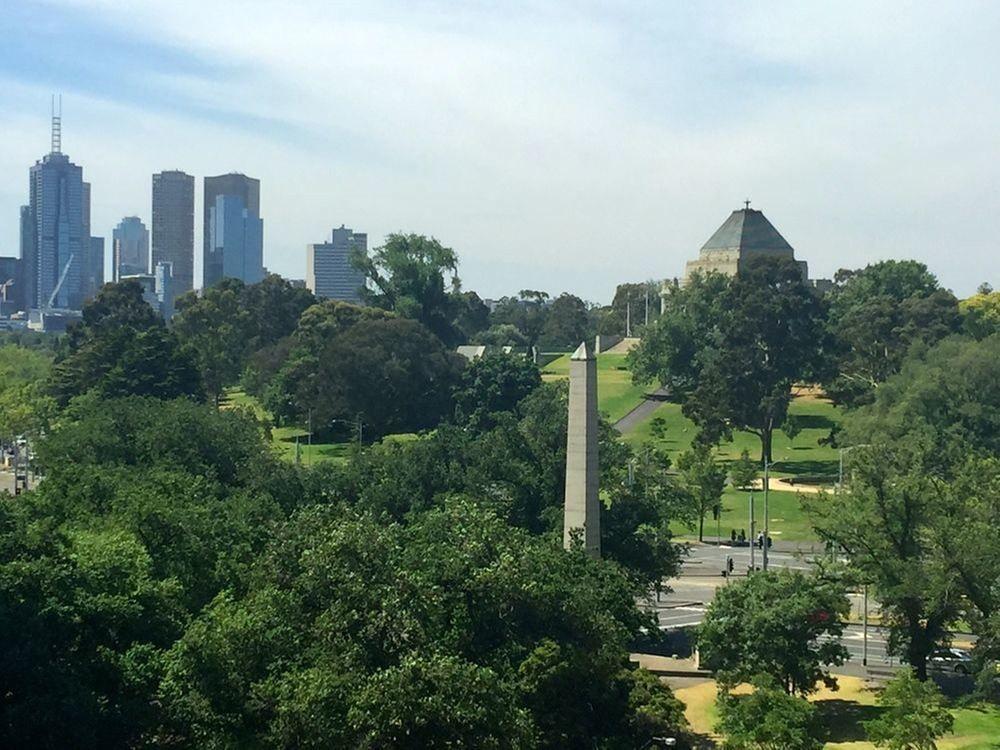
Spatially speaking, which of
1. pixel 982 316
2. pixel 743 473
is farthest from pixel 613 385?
pixel 743 473

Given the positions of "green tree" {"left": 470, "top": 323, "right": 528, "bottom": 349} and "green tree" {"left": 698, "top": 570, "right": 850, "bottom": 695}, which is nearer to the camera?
"green tree" {"left": 698, "top": 570, "right": 850, "bottom": 695}

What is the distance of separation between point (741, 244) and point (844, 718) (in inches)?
3280

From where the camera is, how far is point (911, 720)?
3030cm

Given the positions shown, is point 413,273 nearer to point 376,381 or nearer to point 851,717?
point 376,381

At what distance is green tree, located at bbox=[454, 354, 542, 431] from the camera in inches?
3440

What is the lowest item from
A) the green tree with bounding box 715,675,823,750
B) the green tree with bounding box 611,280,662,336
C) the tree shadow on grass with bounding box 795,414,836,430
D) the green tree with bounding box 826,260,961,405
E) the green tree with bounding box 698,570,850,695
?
the green tree with bounding box 715,675,823,750

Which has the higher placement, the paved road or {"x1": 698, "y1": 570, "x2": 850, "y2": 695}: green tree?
the paved road

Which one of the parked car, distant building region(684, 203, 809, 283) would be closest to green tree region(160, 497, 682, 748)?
the parked car

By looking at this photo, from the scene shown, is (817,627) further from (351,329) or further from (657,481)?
(351,329)

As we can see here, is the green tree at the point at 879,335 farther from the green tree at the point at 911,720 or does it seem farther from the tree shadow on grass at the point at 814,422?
the green tree at the point at 911,720

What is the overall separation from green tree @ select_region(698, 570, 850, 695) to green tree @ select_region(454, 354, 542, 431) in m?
49.7

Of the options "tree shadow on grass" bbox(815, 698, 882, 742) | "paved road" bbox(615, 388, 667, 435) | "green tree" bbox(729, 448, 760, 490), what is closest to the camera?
"tree shadow on grass" bbox(815, 698, 882, 742)

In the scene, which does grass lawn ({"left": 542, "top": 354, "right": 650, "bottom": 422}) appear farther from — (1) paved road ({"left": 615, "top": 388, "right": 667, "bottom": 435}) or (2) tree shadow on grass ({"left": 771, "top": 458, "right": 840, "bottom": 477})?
(2) tree shadow on grass ({"left": 771, "top": 458, "right": 840, "bottom": 477})

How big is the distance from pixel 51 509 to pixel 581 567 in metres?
15.5
